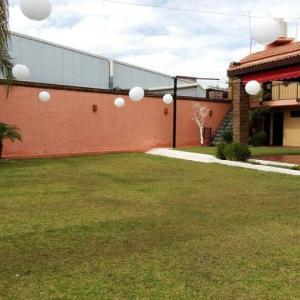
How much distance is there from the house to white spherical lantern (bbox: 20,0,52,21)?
23.9ft

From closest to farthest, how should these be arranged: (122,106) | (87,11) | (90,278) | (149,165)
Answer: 1. (90,278)
2. (87,11)
3. (149,165)
4. (122,106)

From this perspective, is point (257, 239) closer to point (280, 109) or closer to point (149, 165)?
point (149, 165)

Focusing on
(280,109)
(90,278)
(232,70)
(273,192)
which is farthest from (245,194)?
(280,109)

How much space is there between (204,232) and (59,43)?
21.7 metres

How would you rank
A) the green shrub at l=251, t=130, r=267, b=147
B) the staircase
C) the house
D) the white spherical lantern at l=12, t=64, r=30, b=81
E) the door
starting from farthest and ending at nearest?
the door < the green shrub at l=251, t=130, r=267, b=147 < the staircase < the house < the white spherical lantern at l=12, t=64, r=30, b=81

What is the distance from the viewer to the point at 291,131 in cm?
2305

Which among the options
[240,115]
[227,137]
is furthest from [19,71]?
[227,137]

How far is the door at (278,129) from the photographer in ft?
78.7

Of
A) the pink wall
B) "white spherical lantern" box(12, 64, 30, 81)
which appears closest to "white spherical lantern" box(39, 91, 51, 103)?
the pink wall

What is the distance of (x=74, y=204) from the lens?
671 cm

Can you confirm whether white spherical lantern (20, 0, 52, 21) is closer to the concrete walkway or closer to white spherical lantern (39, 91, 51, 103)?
the concrete walkway

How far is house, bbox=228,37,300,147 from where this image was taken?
12.2 m

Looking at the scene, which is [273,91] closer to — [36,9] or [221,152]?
[221,152]

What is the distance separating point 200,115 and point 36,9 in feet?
50.2
